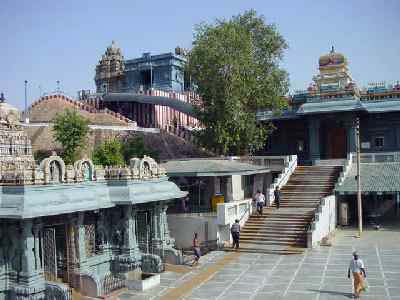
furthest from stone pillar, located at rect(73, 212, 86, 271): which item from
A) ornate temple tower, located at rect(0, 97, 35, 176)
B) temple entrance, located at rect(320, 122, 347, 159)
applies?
temple entrance, located at rect(320, 122, 347, 159)

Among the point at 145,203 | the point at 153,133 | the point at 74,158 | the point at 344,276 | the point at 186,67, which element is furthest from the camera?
the point at 153,133

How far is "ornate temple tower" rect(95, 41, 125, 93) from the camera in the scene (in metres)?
64.8

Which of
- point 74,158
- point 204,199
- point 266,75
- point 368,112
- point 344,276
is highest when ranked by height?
point 266,75

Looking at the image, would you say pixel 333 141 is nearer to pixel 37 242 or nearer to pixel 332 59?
pixel 332 59

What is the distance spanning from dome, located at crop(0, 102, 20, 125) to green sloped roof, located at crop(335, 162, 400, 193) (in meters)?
18.2

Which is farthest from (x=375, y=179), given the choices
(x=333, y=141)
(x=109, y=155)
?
(x=109, y=155)

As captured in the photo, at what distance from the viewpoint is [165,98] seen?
1766 inches

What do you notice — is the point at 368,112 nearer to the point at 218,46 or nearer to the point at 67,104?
the point at 218,46

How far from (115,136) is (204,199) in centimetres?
1241

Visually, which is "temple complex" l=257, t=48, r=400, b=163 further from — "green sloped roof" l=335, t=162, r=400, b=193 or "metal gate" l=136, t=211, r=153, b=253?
"metal gate" l=136, t=211, r=153, b=253

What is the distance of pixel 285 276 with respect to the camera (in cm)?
1872

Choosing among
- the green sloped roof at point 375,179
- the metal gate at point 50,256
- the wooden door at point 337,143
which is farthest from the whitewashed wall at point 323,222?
the wooden door at point 337,143

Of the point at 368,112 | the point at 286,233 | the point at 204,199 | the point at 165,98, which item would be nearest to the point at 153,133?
the point at 165,98

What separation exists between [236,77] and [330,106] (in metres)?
8.27
